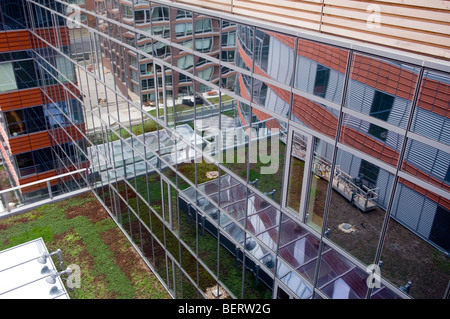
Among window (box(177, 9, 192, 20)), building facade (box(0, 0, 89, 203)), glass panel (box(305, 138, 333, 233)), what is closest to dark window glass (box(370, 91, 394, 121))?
glass panel (box(305, 138, 333, 233))

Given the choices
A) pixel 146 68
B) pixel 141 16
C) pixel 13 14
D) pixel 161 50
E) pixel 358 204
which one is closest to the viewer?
pixel 358 204

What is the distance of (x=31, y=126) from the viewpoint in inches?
857

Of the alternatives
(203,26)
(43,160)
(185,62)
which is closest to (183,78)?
(185,62)

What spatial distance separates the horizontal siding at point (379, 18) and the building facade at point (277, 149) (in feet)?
0.16

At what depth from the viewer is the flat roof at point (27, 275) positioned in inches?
489

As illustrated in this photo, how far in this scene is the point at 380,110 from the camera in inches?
204

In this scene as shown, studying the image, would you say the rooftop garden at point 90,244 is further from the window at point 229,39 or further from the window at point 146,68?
the window at point 229,39

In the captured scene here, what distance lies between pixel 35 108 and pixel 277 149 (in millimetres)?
18569

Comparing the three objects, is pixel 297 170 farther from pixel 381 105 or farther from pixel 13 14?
pixel 13 14


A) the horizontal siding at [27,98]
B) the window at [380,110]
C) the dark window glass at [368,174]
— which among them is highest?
the window at [380,110]

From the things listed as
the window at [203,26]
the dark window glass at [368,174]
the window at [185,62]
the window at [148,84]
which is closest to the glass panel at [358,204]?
the dark window glass at [368,174]

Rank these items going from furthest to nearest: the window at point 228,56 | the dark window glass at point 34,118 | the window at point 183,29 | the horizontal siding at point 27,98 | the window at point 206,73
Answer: the dark window glass at point 34,118
the horizontal siding at point 27,98
the window at point 183,29
the window at point 206,73
the window at point 228,56

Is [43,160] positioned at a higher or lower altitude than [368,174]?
lower
